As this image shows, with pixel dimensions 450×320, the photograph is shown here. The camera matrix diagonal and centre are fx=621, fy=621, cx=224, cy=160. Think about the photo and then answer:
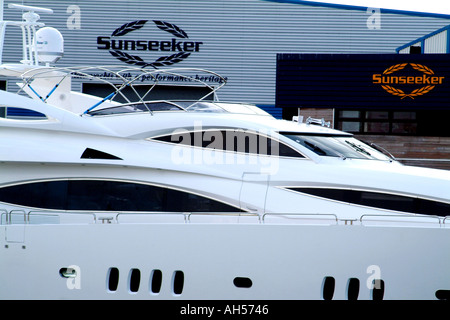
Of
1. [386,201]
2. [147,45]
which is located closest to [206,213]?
[386,201]

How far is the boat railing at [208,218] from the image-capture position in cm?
588

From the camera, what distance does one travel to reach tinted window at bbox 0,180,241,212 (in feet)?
20.2

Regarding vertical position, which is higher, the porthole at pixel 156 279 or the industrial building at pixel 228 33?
the industrial building at pixel 228 33

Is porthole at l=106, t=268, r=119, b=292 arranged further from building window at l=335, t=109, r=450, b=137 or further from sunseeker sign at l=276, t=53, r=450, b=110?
building window at l=335, t=109, r=450, b=137

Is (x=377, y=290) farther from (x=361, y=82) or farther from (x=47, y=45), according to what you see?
(x=361, y=82)

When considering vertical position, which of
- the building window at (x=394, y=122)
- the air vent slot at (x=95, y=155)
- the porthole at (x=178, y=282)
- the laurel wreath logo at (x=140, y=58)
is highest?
the laurel wreath logo at (x=140, y=58)

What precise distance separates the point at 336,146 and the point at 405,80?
30.6ft

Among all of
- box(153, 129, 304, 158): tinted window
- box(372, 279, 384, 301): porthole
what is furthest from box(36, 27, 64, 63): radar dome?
box(372, 279, 384, 301): porthole

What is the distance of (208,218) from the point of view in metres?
6.04

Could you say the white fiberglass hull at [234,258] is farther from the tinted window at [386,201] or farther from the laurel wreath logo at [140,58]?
the laurel wreath logo at [140,58]

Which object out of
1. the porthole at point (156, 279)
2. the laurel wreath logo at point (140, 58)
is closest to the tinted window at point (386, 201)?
the porthole at point (156, 279)

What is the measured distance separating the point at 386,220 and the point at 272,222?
3.55 feet

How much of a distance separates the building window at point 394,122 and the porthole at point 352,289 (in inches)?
389

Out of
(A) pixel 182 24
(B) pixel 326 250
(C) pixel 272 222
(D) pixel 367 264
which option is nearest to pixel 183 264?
(C) pixel 272 222
